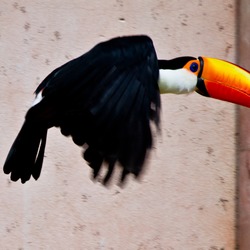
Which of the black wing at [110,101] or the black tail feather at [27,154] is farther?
the black tail feather at [27,154]

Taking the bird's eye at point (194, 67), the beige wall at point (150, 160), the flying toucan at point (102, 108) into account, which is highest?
the flying toucan at point (102, 108)

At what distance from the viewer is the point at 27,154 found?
5543 mm

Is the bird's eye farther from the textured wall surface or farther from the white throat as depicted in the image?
the textured wall surface

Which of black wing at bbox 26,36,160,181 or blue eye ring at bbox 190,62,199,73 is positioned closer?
black wing at bbox 26,36,160,181

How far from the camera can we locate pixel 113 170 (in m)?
4.80

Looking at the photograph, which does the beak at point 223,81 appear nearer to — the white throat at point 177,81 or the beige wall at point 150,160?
the white throat at point 177,81

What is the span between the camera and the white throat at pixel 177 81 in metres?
5.73

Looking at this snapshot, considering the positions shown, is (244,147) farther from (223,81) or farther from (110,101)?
(110,101)

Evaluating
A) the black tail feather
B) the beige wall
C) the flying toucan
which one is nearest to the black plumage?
the flying toucan

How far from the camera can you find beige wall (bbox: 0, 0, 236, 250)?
610 centimetres

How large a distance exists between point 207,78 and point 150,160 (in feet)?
1.63

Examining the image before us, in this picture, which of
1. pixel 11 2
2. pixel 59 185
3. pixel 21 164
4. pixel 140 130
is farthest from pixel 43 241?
pixel 140 130

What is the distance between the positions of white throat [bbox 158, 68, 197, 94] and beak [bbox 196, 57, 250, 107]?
3cm

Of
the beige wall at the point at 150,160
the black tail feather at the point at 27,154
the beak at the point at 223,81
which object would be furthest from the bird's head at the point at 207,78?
the black tail feather at the point at 27,154
